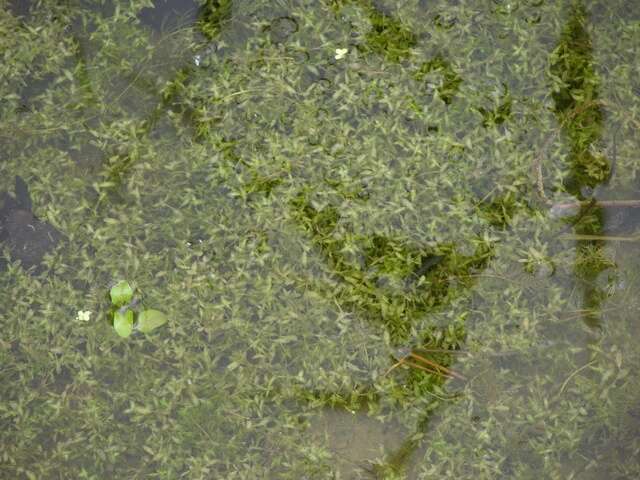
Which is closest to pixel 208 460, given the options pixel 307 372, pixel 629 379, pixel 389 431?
pixel 307 372

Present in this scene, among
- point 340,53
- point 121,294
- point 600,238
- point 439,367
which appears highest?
point 340,53

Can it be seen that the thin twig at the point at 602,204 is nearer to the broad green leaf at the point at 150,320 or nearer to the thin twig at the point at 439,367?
the thin twig at the point at 439,367

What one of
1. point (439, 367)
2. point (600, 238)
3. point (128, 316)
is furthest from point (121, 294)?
point (600, 238)

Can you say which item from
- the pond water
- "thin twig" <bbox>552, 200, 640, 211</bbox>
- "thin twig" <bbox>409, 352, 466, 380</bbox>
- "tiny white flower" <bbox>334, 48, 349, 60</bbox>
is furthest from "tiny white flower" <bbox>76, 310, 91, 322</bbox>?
"thin twig" <bbox>552, 200, 640, 211</bbox>

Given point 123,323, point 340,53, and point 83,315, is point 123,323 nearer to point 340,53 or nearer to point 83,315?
point 83,315

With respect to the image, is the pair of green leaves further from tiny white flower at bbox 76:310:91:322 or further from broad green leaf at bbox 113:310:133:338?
tiny white flower at bbox 76:310:91:322
